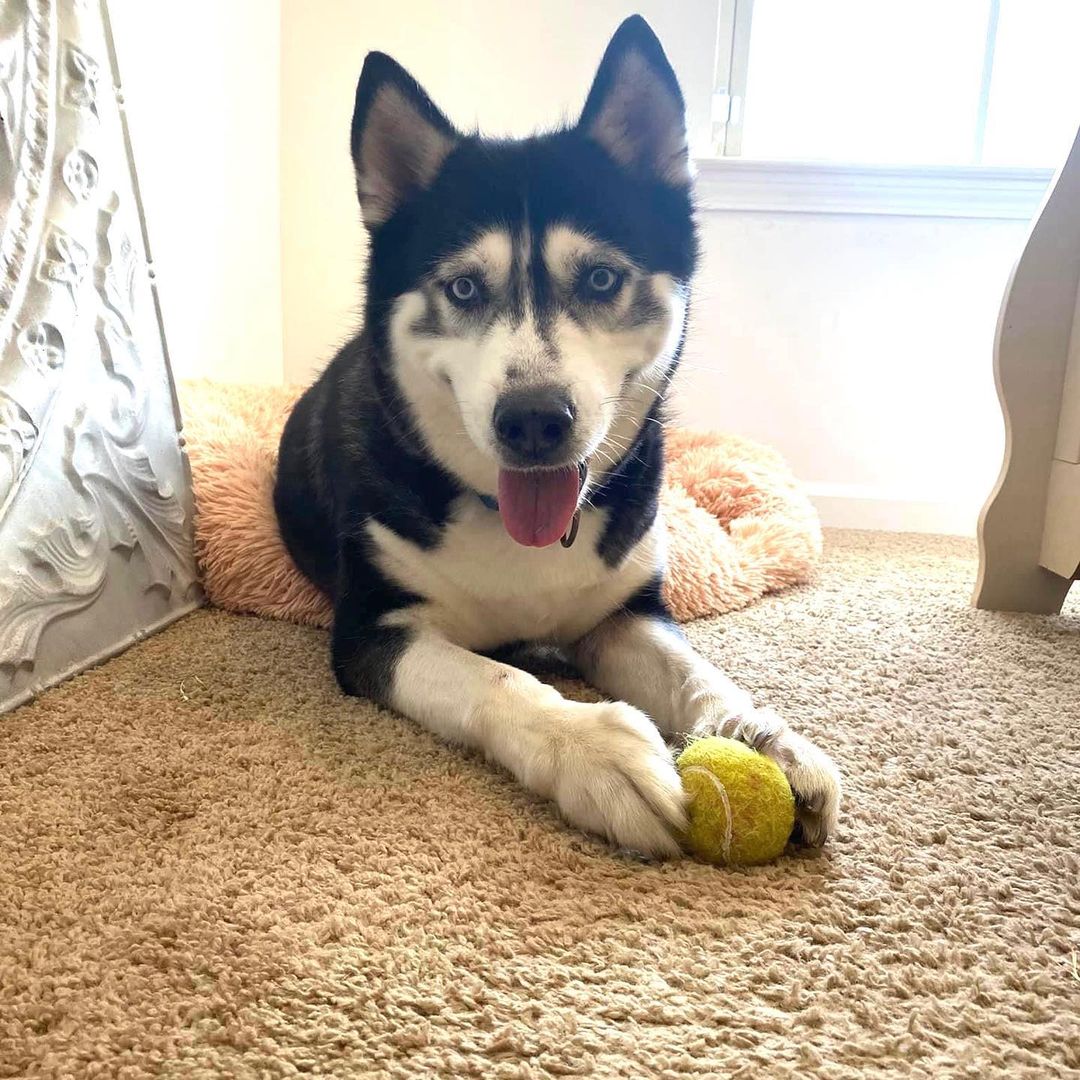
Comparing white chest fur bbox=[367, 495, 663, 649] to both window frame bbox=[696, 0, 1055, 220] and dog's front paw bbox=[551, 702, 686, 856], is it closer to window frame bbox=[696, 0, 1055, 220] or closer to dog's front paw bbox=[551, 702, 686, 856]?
dog's front paw bbox=[551, 702, 686, 856]

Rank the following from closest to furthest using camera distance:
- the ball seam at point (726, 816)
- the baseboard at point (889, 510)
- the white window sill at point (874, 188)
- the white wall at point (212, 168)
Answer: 1. the ball seam at point (726, 816)
2. the white wall at point (212, 168)
3. the white window sill at point (874, 188)
4. the baseboard at point (889, 510)

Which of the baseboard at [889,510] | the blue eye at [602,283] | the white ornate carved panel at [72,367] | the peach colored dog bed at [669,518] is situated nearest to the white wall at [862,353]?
the baseboard at [889,510]

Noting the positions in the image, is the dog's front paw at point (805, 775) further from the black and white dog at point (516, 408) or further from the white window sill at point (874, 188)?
the white window sill at point (874, 188)

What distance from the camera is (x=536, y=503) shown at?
1355 millimetres

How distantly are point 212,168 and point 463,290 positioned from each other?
2.06 m

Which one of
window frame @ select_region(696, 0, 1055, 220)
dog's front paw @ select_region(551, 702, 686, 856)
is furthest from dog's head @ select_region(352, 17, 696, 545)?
window frame @ select_region(696, 0, 1055, 220)

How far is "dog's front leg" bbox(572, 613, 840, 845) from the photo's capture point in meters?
1.03

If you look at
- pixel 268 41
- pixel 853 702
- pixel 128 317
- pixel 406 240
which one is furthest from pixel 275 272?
pixel 853 702

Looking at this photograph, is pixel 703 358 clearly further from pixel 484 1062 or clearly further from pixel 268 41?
pixel 484 1062

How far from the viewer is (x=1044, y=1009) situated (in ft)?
2.55

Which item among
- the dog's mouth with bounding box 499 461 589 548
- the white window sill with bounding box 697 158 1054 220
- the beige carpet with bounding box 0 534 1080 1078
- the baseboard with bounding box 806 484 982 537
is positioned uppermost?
the white window sill with bounding box 697 158 1054 220

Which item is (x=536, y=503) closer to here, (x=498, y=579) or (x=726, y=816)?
(x=498, y=579)

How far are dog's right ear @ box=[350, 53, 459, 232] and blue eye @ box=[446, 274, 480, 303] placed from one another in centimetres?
23

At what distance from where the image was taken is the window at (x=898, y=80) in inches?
127
